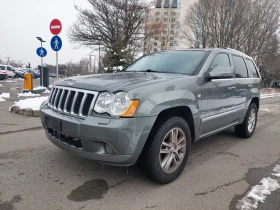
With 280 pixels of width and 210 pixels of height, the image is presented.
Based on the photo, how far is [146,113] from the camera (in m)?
2.51

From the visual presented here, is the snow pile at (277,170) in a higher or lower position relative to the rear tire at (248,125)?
lower

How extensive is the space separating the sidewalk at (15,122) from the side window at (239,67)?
4.37m

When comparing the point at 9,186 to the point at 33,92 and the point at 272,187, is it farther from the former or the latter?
the point at 33,92

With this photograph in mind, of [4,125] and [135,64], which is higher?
[135,64]

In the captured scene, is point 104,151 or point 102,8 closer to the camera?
point 104,151

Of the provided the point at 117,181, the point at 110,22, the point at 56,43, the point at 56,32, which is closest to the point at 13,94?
the point at 56,43

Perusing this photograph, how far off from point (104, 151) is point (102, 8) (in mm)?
24074

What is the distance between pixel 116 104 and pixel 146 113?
1.08ft

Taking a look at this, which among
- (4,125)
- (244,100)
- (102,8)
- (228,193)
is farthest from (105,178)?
(102,8)

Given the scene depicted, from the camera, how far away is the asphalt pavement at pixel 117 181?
2502mm

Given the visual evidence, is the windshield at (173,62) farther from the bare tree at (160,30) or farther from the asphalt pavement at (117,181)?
the bare tree at (160,30)

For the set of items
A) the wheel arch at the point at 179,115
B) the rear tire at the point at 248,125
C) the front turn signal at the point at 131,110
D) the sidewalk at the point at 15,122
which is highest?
the front turn signal at the point at 131,110

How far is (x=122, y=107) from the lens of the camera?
8.03 ft

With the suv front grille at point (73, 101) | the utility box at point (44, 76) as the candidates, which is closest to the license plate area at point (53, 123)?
the suv front grille at point (73, 101)
